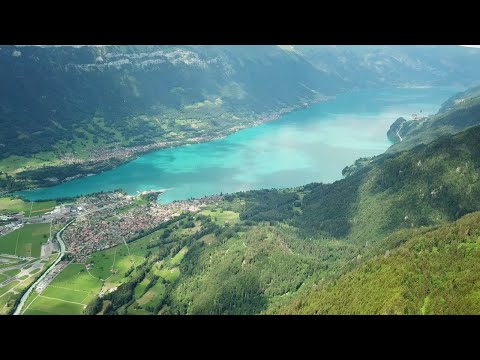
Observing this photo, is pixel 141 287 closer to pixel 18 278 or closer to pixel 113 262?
pixel 113 262

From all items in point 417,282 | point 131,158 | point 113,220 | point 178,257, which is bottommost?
point 178,257

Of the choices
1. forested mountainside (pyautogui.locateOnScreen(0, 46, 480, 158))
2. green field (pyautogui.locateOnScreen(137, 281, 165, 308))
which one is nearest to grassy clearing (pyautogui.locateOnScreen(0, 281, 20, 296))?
green field (pyautogui.locateOnScreen(137, 281, 165, 308))

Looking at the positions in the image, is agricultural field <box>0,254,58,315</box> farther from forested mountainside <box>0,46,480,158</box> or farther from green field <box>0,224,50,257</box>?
forested mountainside <box>0,46,480,158</box>

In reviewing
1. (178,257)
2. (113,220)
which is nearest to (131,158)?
(113,220)

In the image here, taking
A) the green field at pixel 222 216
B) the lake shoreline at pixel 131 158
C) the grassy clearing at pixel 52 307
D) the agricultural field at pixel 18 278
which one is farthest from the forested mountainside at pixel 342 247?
the lake shoreline at pixel 131 158
